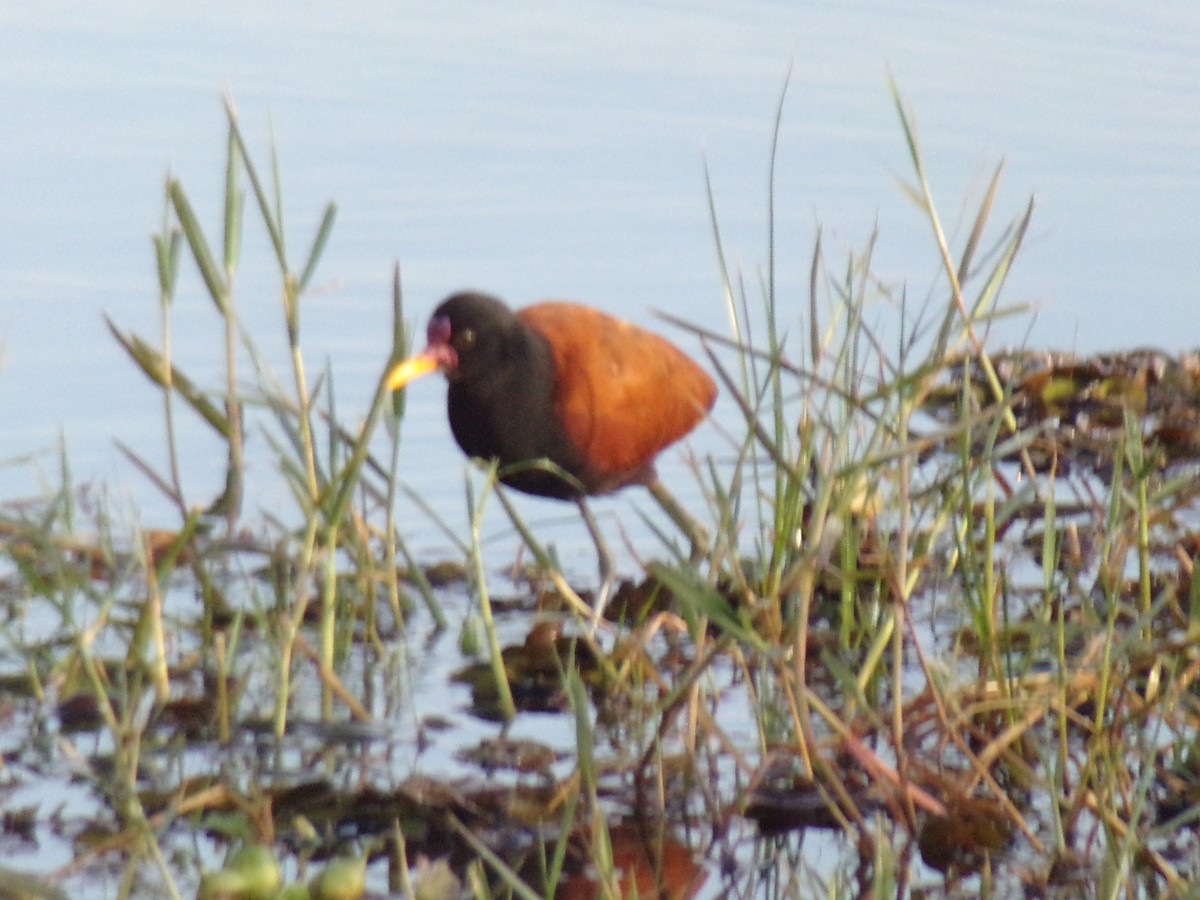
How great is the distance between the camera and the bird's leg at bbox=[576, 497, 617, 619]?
5297 millimetres

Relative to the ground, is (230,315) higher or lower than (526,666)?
higher

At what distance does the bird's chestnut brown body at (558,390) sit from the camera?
5.74 meters

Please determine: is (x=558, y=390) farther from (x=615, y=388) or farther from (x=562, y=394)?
(x=615, y=388)

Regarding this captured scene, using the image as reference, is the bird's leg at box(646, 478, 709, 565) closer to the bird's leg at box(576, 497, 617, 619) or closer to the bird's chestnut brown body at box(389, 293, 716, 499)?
the bird's chestnut brown body at box(389, 293, 716, 499)

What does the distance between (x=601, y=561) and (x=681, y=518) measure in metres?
0.27

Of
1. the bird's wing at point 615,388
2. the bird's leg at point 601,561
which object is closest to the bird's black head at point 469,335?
A: the bird's wing at point 615,388

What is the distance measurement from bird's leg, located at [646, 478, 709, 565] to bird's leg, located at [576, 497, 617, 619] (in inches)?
7.5

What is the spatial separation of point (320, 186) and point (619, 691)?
13.3 ft

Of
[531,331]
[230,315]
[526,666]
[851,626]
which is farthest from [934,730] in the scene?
[531,331]

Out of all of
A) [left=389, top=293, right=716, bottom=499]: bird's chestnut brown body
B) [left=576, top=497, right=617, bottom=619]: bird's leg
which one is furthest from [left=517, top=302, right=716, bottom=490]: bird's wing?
Result: [left=576, top=497, right=617, bottom=619]: bird's leg

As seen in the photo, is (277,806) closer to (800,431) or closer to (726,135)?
(800,431)

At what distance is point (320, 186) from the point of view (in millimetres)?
8047

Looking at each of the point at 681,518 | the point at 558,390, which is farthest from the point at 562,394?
the point at 681,518

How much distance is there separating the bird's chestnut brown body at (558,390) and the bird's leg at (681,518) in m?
0.04
